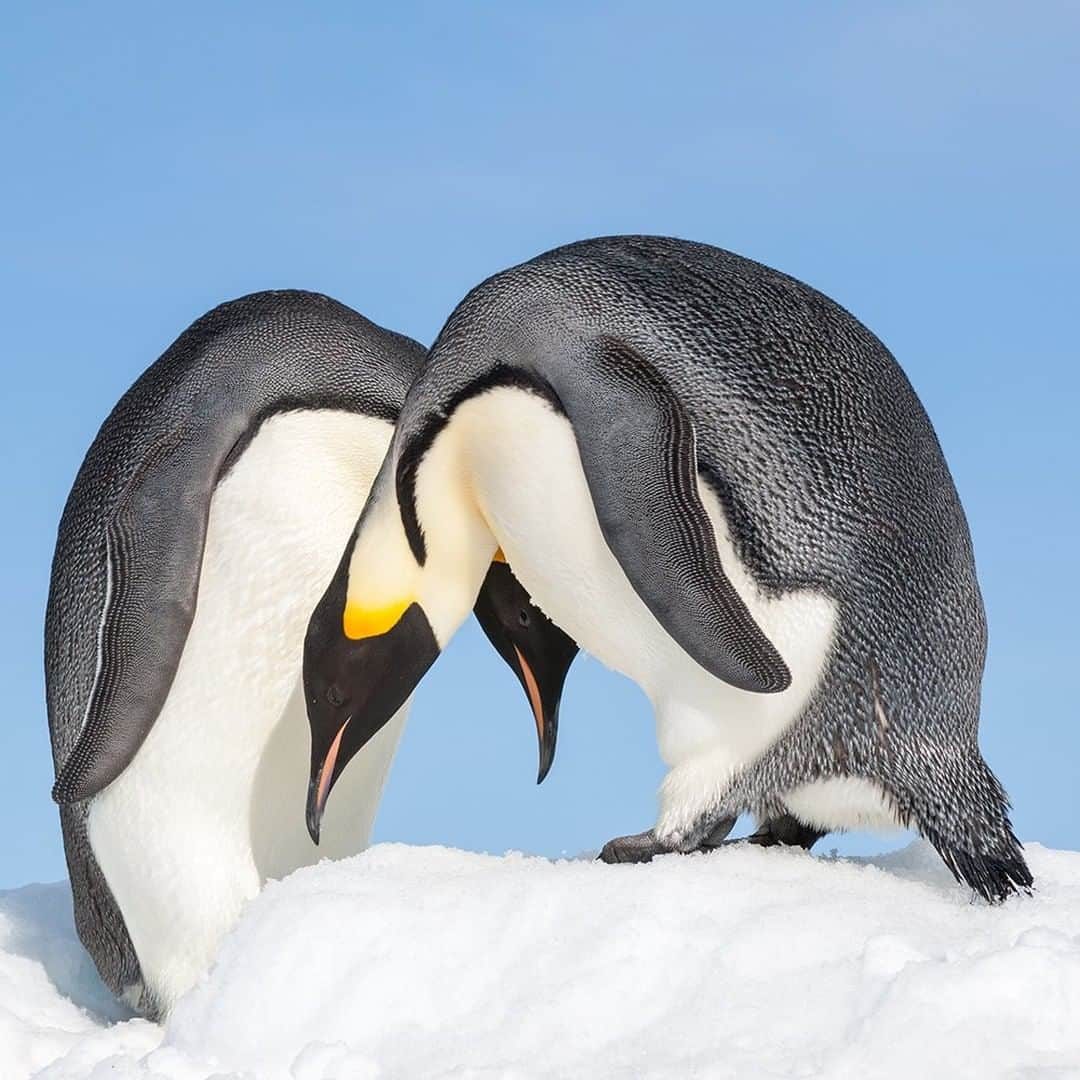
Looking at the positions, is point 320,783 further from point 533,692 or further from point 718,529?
point 718,529

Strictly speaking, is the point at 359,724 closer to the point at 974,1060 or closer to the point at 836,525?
the point at 836,525

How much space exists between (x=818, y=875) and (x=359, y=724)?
994mm

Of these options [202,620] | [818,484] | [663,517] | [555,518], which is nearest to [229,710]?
[202,620]

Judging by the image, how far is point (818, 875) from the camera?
290 centimetres

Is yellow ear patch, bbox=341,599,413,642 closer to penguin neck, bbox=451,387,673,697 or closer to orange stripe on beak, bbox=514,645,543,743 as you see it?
penguin neck, bbox=451,387,673,697

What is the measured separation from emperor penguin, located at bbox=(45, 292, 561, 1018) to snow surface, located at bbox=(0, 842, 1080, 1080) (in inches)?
16.6

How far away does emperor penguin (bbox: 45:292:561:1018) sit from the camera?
3246 mm

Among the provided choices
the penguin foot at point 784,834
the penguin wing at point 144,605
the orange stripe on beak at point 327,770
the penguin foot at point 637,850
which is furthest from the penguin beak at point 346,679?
the penguin foot at point 784,834

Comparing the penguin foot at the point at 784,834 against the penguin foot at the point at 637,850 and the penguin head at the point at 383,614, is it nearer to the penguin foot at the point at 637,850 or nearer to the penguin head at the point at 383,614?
the penguin foot at the point at 637,850

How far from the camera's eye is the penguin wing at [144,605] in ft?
10.6

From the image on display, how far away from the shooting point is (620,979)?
2457 mm

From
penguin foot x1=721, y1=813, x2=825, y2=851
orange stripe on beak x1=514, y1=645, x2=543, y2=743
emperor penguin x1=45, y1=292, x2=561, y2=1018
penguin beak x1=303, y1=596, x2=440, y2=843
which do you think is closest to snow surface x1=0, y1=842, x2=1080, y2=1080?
penguin foot x1=721, y1=813, x2=825, y2=851

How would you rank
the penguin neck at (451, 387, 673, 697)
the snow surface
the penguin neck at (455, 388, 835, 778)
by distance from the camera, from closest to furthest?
the snow surface < the penguin neck at (455, 388, 835, 778) < the penguin neck at (451, 387, 673, 697)

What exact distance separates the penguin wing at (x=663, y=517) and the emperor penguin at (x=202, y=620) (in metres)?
0.78
